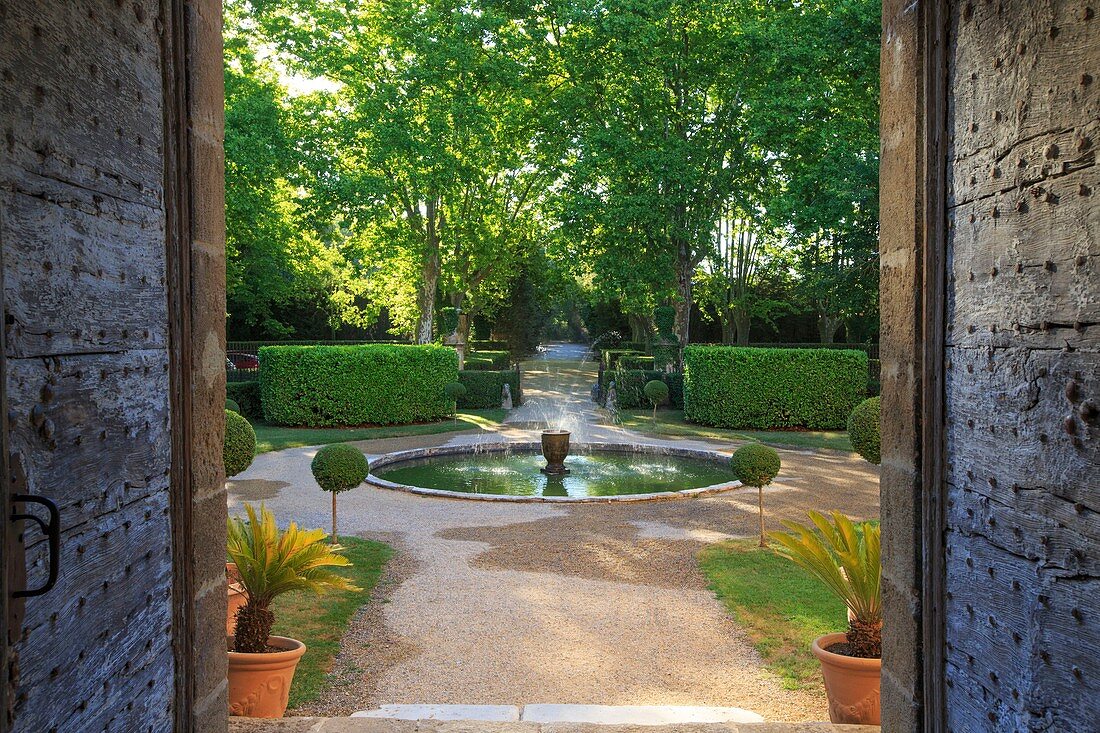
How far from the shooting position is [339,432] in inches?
711

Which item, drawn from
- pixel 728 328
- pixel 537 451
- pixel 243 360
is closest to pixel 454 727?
pixel 537 451

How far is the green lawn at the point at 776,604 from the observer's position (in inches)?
229

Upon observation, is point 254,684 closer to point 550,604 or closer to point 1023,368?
point 550,604

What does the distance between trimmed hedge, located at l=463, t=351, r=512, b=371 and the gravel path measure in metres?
14.9

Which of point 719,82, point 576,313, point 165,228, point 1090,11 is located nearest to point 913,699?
point 1090,11

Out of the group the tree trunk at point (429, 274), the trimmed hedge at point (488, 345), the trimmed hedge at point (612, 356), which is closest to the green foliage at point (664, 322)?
the trimmed hedge at point (612, 356)

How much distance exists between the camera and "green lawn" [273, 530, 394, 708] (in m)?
5.42

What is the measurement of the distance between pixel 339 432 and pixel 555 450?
6.26 m

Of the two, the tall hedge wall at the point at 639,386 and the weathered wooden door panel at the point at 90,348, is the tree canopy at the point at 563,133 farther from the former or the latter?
the weathered wooden door panel at the point at 90,348

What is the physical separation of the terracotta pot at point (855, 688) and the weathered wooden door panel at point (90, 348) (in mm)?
3160

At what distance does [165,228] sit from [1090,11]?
2761 millimetres

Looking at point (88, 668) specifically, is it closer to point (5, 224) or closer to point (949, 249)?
point (5, 224)

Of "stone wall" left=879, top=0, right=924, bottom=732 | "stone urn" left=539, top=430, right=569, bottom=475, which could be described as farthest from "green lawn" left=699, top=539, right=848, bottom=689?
"stone urn" left=539, top=430, right=569, bottom=475

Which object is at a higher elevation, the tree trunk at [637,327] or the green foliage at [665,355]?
the tree trunk at [637,327]
